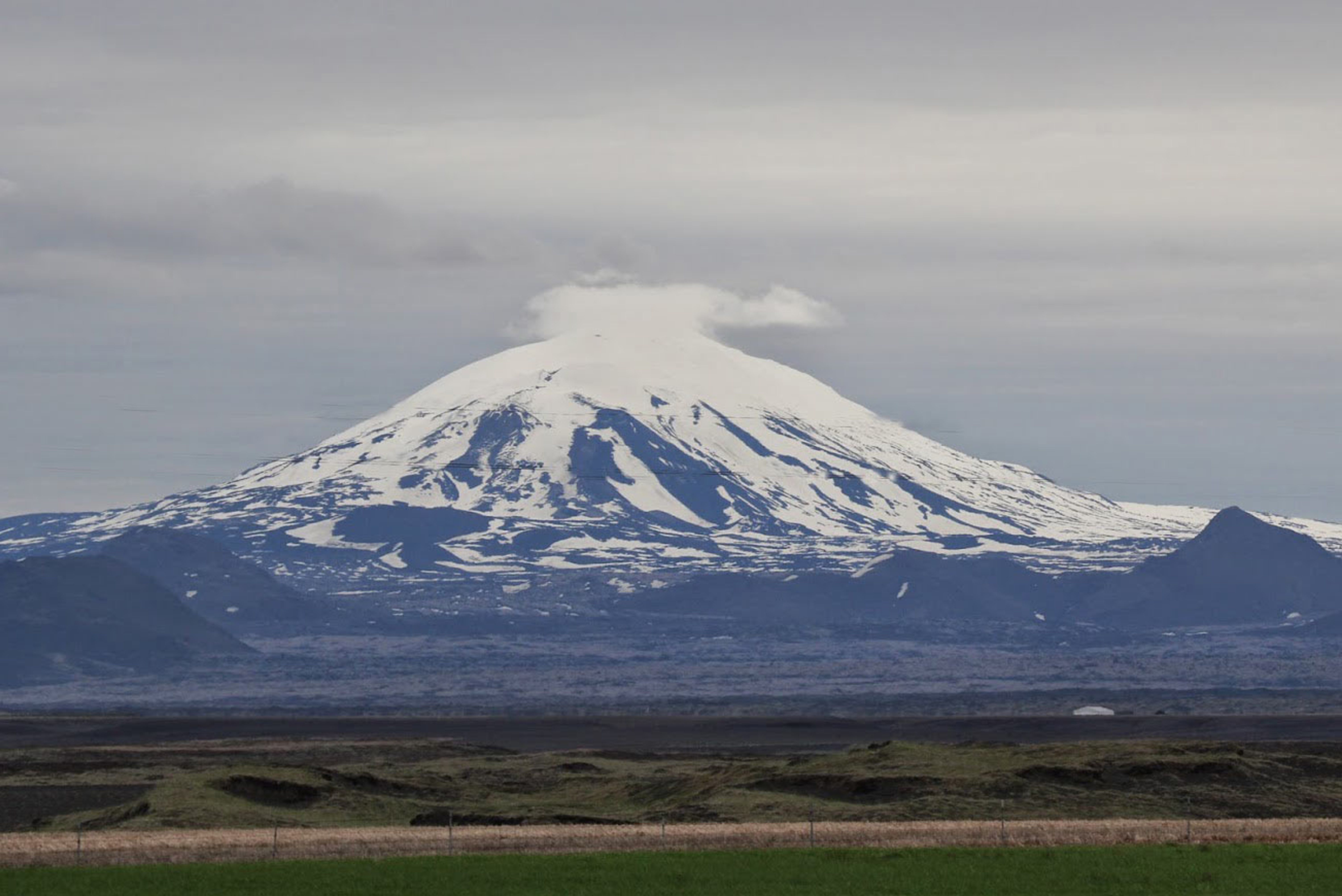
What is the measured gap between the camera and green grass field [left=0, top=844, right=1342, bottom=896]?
50688 mm

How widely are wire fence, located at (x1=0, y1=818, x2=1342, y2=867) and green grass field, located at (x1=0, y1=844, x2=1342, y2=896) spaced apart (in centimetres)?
248

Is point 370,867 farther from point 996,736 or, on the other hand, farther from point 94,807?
point 996,736

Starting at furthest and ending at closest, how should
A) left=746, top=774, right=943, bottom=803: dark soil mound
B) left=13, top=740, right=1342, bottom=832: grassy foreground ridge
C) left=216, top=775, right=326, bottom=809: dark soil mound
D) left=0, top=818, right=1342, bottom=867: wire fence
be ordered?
left=216, top=775, right=326, bottom=809: dark soil mound
left=746, top=774, right=943, bottom=803: dark soil mound
left=13, top=740, right=1342, bottom=832: grassy foreground ridge
left=0, top=818, right=1342, bottom=867: wire fence

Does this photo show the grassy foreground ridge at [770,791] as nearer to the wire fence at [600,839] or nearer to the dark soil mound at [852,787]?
the dark soil mound at [852,787]

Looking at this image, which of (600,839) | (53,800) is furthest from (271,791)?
(600,839)

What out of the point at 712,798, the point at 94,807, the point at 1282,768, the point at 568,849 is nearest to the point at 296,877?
the point at 568,849

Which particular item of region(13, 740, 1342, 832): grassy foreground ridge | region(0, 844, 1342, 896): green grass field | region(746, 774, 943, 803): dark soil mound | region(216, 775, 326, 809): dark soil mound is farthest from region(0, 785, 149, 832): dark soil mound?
region(0, 844, 1342, 896): green grass field

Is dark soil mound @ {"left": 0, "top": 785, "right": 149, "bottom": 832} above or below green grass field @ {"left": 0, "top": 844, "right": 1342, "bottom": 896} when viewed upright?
below

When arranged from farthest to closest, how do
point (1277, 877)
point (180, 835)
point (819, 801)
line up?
point (819, 801)
point (180, 835)
point (1277, 877)

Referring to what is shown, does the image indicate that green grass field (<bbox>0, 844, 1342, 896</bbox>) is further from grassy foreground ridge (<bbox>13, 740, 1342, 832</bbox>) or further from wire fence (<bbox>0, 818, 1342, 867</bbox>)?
grassy foreground ridge (<bbox>13, 740, 1342, 832</bbox>)

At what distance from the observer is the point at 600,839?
63.8 m

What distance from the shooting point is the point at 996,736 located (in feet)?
515

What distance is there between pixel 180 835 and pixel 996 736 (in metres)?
99.6

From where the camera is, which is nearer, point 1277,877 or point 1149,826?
point 1277,877
